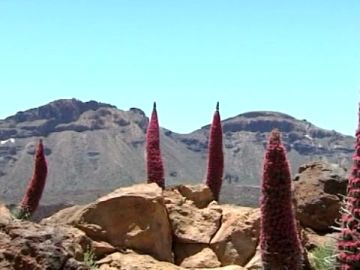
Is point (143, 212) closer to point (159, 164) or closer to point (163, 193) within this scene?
point (163, 193)

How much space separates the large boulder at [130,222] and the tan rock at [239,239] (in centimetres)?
111

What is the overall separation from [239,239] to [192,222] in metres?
1.38

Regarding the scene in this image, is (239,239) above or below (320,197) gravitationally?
below

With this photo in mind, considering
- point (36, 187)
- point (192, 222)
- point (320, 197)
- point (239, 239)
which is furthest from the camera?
point (36, 187)

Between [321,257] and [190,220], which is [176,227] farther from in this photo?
[321,257]

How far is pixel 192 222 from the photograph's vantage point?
51.6 feet

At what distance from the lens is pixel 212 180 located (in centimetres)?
1795

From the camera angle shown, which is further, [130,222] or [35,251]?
[130,222]

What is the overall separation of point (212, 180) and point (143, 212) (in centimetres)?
344

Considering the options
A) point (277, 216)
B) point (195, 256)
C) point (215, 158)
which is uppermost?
point (215, 158)

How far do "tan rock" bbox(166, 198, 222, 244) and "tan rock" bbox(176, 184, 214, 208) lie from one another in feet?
2.08

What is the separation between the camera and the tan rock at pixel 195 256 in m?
14.7

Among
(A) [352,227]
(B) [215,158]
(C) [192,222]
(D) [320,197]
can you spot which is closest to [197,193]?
(B) [215,158]

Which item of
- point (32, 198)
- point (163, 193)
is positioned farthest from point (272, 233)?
point (32, 198)
